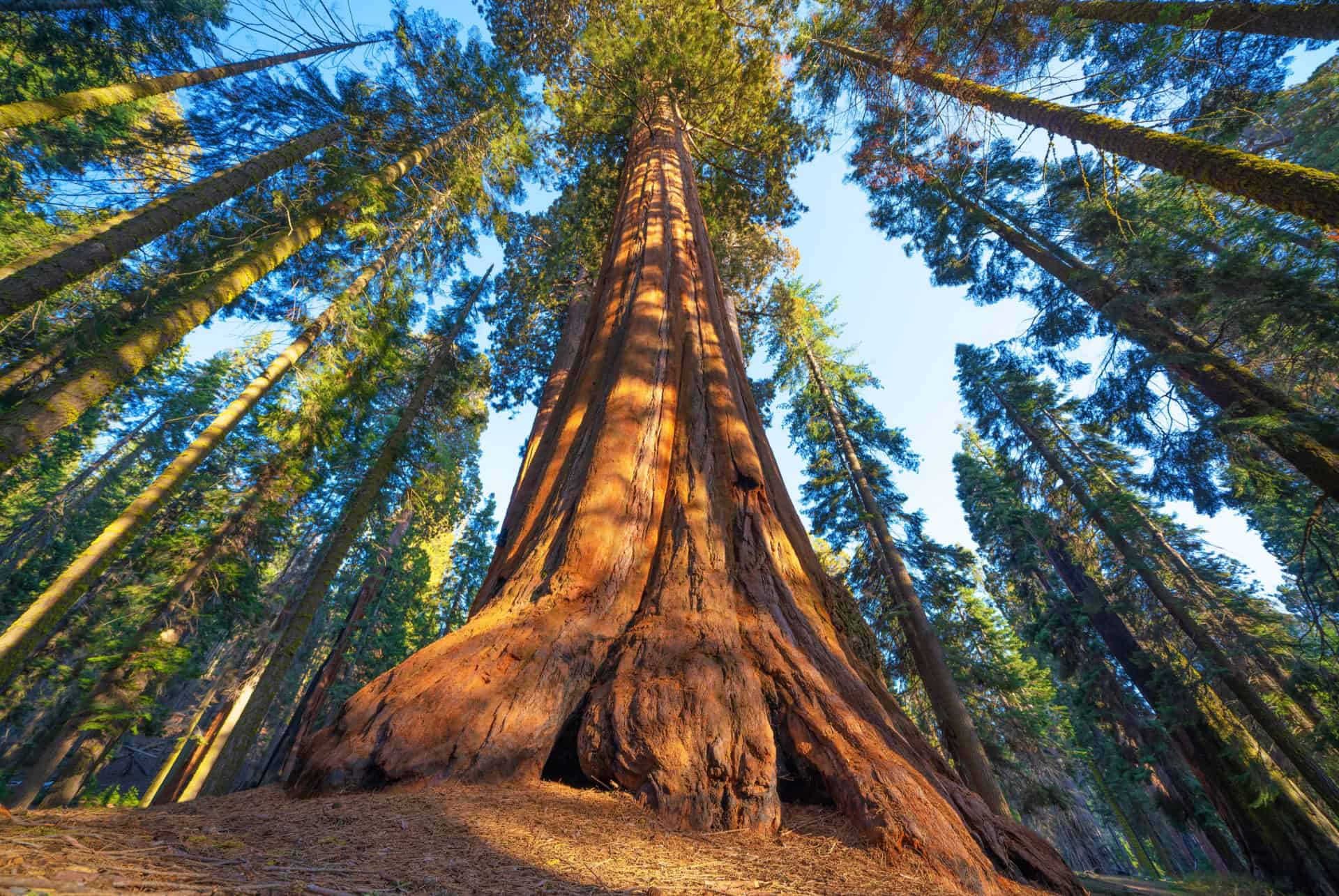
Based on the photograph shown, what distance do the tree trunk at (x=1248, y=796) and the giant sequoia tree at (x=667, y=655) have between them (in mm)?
9890

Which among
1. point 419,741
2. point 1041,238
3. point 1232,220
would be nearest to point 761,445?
point 419,741

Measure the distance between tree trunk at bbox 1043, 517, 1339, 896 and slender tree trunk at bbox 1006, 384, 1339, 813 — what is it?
39 cm

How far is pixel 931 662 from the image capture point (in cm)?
699

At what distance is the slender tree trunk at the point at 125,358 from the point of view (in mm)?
3697

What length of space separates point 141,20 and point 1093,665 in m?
22.3

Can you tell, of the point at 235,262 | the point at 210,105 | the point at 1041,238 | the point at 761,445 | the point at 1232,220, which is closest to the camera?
the point at 761,445

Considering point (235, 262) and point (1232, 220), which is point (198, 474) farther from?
point (1232, 220)

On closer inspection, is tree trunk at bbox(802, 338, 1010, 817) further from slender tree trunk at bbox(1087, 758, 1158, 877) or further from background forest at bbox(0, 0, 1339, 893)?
slender tree trunk at bbox(1087, 758, 1158, 877)

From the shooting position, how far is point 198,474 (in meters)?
11.0

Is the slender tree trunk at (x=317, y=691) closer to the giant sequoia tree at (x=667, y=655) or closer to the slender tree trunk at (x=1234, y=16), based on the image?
the giant sequoia tree at (x=667, y=655)

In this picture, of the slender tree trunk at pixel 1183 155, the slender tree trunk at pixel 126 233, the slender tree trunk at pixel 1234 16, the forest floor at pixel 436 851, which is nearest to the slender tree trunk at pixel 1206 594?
the slender tree trunk at pixel 1234 16

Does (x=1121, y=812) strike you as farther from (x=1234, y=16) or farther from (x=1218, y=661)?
(x=1234, y=16)

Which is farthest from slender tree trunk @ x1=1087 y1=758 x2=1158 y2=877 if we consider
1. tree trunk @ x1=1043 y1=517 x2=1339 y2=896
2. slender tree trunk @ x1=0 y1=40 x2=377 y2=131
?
slender tree trunk @ x1=0 y1=40 x2=377 y2=131

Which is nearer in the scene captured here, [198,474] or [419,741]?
[419,741]
